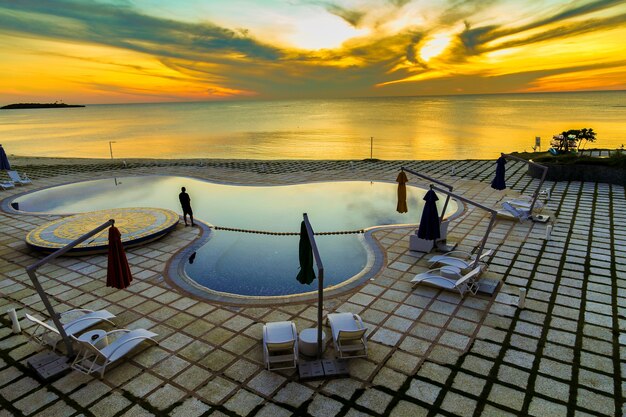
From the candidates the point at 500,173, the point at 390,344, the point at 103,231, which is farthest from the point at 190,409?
the point at 500,173

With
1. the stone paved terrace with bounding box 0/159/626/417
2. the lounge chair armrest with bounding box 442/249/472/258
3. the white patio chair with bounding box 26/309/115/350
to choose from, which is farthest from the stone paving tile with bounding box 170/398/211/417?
the lounge chair armrest with bounding box 442/249/472/258


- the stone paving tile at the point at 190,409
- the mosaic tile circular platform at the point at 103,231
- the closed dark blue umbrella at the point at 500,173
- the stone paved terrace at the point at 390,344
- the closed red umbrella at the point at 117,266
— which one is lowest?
the stone paving tile at the point at 190,409

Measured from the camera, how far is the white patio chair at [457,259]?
10011 millimetres

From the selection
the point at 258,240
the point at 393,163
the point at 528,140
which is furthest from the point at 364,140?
the point at 258,240

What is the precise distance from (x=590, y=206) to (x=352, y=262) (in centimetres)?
1218

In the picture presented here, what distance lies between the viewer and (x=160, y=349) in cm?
732

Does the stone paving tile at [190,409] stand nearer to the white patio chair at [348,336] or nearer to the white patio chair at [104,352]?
the white patio chair at [104,352]

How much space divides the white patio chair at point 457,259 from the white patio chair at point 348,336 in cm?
393

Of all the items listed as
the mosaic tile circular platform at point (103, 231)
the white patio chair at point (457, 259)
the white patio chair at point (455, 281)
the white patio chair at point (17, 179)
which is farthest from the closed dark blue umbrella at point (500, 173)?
the white patio chair at point (17, 179)

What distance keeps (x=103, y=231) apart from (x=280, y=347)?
32.9ft

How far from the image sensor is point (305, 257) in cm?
705

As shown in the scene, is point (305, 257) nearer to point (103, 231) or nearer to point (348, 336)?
point (348, 336)

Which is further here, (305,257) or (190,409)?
(305,257)

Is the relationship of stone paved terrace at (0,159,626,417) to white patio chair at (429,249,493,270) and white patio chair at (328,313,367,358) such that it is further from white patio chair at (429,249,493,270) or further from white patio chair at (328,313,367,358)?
white patio chair at (429,249,493,270)
